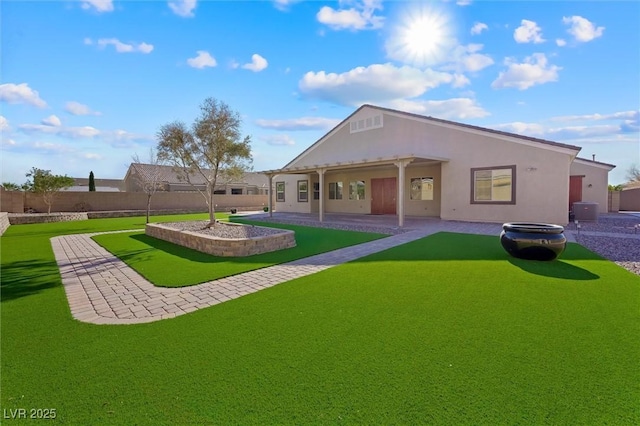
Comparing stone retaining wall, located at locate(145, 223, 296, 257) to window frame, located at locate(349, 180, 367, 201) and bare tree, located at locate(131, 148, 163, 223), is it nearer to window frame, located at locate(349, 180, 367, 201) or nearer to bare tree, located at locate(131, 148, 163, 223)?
bare tree, located at locate(131, 148, 163, 223)

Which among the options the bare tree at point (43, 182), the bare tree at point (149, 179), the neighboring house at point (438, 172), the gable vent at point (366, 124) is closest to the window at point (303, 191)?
the neighboring house at point (438, 172)

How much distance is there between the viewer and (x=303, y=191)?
902 inches


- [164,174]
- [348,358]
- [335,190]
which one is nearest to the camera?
[348,358]

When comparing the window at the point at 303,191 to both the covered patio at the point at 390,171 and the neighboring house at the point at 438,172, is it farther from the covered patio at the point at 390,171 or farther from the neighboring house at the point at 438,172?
the covered patio at the point at 390,171

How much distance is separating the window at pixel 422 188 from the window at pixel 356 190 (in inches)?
135

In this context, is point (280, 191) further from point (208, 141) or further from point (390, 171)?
point (208, 141)

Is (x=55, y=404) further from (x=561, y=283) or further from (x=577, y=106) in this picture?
(x=577, y=106)

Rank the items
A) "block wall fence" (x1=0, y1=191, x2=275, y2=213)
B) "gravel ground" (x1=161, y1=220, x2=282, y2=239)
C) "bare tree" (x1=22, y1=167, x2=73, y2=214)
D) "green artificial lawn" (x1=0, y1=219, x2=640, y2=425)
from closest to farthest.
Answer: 1. "green artificial lawn" (x1=0, y1=219, x2=640, y2=425)
2. "gravel ground" (x1=161, y1=220, x2=282, y2=239)
3. "bare tree" (x1=22, y1=167, x2=73, y2=214)
4. "block wall fence" (x1=0, y1=191, x2=275, y2=213)

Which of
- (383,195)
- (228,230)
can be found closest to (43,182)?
(228,230)

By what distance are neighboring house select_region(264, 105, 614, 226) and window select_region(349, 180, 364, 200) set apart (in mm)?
67

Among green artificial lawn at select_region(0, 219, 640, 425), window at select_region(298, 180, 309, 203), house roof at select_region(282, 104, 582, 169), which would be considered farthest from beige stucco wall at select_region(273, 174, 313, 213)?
green artificial lawn at select_region(0, 219, 640, 425)

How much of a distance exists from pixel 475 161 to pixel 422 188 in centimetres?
384

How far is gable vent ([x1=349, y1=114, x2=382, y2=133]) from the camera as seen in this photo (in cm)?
1786

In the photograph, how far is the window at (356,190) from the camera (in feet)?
66.1
